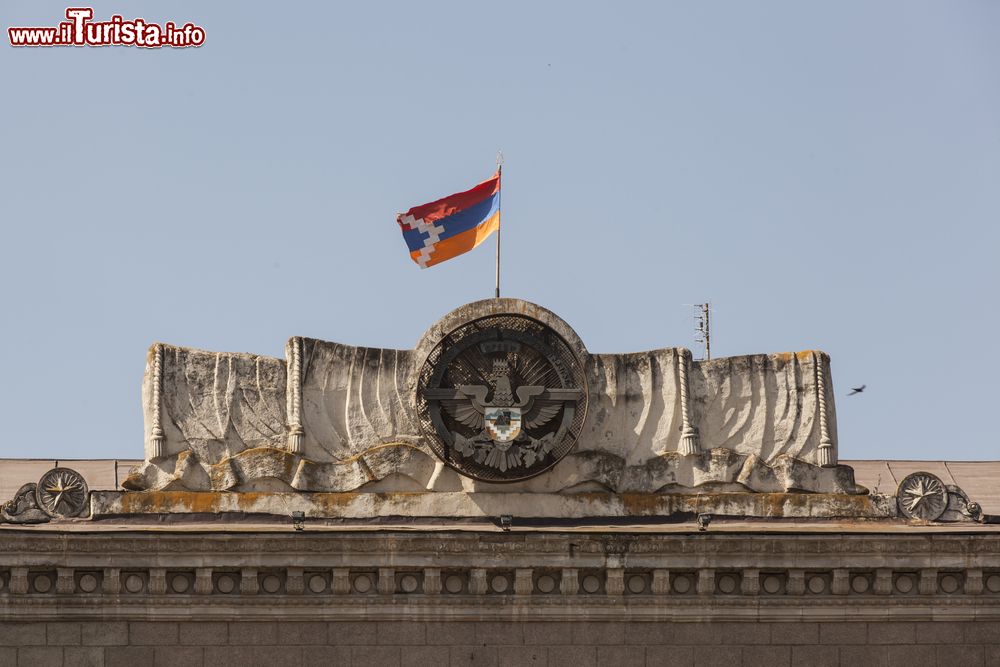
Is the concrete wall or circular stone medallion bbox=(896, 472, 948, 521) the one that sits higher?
circular stone medallion bbox=(896, 472, 948, 521)

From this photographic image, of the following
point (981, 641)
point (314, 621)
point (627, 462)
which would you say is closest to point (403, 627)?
point (314, 621)

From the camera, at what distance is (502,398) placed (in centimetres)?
3525

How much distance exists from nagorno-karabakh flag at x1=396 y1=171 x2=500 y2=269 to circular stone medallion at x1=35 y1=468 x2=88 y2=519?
604 centimetres

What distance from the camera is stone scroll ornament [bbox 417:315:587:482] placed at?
35125mm

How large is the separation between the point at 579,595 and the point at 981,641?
547 centimetres

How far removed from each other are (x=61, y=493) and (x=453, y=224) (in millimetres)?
7013

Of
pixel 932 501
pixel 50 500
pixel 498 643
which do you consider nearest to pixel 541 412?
pixel 498 643

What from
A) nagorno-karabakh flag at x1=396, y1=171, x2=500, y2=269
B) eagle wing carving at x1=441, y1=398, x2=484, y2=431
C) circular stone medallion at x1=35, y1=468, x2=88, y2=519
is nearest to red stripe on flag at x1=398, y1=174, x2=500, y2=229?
nagorno-karabakh flag at x1=396, y1=171, x2=500, y2=269

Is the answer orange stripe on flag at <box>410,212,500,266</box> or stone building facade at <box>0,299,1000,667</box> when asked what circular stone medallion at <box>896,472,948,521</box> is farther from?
orange stripe on flag at <box>410,212,500,266</box>

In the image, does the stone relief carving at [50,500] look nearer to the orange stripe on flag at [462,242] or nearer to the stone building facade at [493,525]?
the stone building facade at [493,525]

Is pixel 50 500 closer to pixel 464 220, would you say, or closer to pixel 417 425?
pixel 417 425

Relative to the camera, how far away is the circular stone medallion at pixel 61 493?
34.7 meters

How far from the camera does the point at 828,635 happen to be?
34625 millimetres

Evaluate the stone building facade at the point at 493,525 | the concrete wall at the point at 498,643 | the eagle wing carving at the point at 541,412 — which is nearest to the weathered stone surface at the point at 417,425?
the stone building facade at the point at 493,525
